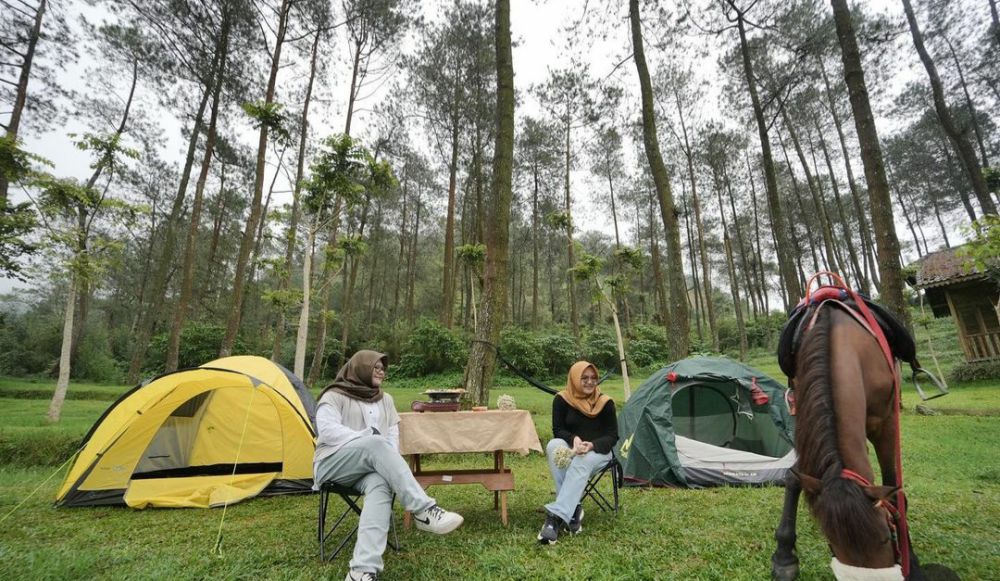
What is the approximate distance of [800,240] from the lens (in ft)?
76.2

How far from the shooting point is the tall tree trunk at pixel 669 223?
6.75m

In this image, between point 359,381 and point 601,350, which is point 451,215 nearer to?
point 601,350

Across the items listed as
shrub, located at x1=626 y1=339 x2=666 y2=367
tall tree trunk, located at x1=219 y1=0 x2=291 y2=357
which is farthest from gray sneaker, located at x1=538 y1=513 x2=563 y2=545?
shrub, located at x1=626 y1=339 x2=666 y2=367

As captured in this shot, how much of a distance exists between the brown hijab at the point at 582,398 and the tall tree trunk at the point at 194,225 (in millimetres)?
10021

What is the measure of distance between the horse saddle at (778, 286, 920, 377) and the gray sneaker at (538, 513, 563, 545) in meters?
1.58

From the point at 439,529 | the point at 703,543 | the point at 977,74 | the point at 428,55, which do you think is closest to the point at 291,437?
the point at 439,529

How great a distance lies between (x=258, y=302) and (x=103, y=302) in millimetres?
8323

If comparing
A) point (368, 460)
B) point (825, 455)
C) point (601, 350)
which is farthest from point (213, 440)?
point (601, 350)

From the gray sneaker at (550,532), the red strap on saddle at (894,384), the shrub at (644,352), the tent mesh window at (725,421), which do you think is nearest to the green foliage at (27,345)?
the gray sneaker at (550,532)

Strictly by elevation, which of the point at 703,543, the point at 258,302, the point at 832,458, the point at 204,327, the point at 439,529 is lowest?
the point at 703,543

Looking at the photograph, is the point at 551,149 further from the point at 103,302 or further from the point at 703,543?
the point at 103,302

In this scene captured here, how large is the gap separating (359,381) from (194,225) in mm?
10302

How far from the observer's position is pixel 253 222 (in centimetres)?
952

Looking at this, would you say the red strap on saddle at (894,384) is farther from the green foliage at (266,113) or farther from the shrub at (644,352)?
the shrub at (644,352)
